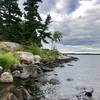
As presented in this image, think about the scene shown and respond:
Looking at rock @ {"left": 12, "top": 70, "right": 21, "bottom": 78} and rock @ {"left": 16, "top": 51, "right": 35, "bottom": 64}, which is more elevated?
rock @ {"left": 16, "top": 51, "right": 35, "bottom": 64}

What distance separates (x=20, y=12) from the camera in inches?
3095

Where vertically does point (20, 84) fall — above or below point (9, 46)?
below

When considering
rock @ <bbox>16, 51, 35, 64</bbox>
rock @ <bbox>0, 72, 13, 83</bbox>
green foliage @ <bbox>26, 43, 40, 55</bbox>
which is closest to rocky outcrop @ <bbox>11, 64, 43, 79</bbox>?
rock @ <bbox>0, 72, 13, 83</bbox>

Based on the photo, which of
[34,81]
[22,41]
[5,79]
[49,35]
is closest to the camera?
[5,79]

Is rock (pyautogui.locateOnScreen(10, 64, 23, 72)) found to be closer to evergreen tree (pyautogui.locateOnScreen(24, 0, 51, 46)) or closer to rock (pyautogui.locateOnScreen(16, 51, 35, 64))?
rock (pyautogui.locateOnScreen(16, 51, 35, 64))

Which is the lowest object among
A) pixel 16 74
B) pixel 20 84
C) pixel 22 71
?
pixel 20 84

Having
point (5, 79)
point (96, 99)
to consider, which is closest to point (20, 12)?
point (5, 79)

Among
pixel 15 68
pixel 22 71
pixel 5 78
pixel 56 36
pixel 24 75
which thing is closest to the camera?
pixel 5 78

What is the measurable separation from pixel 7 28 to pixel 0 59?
35092mm

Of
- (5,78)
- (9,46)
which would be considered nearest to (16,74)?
(5,78)

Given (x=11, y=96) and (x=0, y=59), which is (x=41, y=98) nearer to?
(x=11, y=96)

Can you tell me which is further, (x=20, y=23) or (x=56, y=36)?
(x=56, y=36)

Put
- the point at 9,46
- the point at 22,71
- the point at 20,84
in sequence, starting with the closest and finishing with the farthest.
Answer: the point at 20,84 < the point at 22,71 < the point at 9,46

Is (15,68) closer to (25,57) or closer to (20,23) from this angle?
(25,57)
